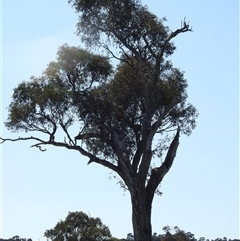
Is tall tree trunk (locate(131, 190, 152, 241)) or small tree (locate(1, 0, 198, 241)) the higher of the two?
small tree (locate(1, 0, 198, 241))

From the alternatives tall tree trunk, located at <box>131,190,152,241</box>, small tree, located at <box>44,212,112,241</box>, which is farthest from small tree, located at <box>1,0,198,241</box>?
small tree, located at <box>44,212,112,241</box>

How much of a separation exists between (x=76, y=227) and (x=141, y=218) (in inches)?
1158

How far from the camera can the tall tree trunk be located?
894 inches

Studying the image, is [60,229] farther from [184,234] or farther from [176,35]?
[176,35]

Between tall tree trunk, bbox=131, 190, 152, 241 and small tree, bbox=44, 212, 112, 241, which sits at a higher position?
small tree, bbox=44, 212, 112, 241

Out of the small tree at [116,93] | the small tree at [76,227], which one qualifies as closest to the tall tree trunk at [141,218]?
the small tree at [116,93]

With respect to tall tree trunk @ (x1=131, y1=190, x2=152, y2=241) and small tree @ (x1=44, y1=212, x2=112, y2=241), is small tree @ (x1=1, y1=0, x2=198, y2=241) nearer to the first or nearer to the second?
tall tree trunk @ (x1=131, y1=190, x2=152, y2=241)

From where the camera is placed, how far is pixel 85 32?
25.9m

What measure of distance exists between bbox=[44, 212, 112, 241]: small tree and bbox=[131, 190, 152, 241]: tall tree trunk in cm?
2791

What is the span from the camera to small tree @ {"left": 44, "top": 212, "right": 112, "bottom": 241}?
50.6 meters

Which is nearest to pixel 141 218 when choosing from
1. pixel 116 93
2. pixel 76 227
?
pixel 116 93

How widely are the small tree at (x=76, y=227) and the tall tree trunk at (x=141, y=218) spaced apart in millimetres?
27907

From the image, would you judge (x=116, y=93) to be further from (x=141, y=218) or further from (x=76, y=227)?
(x=76, y=227)

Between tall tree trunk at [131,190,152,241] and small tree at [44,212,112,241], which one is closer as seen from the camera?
tall tree trunk at [131,190,152,241]
